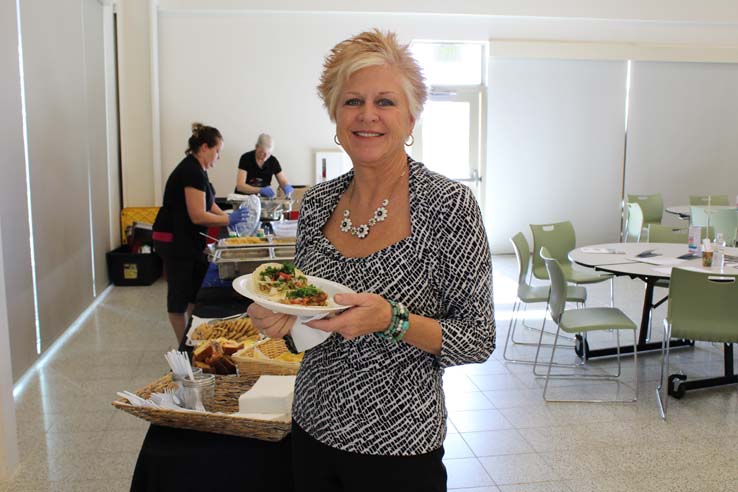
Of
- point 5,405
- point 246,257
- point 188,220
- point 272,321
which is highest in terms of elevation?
point 272,321

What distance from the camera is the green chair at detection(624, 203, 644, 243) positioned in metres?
7.05

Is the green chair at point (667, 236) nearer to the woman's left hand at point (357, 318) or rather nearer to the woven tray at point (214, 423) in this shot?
the woven tray at point (214, 423)

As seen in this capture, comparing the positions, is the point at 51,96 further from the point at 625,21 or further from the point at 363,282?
the point at 625,21

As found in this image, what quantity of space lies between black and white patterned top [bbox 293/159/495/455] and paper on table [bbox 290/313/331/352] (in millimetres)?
86

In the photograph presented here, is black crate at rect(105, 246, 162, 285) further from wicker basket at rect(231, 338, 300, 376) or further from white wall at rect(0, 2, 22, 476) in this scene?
wicker basket at rect(231, 338, 300, 376)

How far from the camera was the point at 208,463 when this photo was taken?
5.49ft

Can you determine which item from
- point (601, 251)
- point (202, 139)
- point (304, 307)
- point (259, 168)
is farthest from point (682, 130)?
point (304, 307)

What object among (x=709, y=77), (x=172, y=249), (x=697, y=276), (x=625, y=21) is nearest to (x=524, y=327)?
(x=697, y=276)

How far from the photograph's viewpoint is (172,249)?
424 cm

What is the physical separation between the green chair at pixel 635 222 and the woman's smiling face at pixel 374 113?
6.21 meters

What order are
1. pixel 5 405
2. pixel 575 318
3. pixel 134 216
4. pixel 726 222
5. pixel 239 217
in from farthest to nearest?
pixel 134 216 < pixel 726 222 < pixel 239 217 < pixel 575 318 < pixel 5 405

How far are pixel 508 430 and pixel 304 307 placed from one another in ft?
8.84

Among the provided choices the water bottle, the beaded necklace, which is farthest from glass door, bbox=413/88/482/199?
the beaded necklace

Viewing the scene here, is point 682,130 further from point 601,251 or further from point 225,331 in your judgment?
point 225,331
